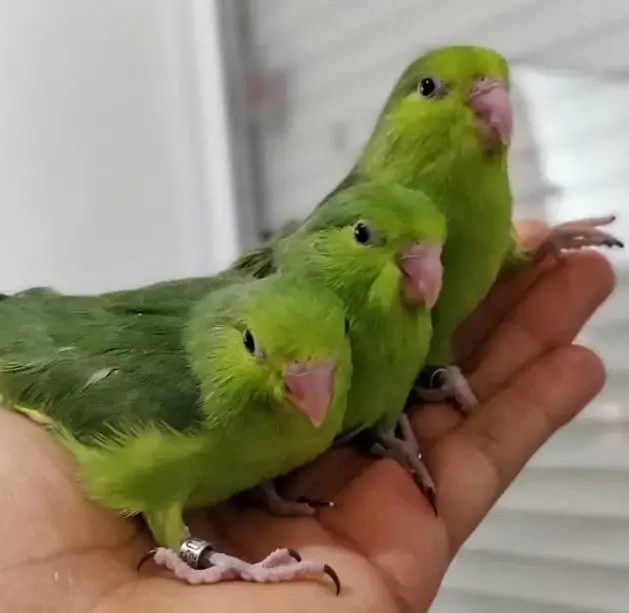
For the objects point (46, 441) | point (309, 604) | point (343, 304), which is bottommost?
point (309, 604)

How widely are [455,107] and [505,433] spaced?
0.37m

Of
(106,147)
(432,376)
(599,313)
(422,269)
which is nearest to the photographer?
(422,269)

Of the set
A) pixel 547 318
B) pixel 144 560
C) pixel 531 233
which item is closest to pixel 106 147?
pixel 531 233

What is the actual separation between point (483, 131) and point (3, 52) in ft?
3.80

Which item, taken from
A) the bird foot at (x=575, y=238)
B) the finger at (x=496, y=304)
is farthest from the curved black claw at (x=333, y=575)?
the bird foot at (x=575, y=238)

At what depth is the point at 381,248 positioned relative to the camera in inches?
39.7

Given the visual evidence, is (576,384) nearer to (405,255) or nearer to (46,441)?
(405,255)

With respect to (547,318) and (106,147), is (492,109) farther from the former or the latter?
(106,147)

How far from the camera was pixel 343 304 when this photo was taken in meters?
1.02

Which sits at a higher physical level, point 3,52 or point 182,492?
point 3,52

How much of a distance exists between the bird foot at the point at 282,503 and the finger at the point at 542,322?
0.18 m

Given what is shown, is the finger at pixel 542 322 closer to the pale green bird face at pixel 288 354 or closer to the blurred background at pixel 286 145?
the blurred background at pixel 286 145

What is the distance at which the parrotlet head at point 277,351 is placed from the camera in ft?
2.92

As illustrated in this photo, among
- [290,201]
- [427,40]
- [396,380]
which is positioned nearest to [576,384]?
[396,380]
